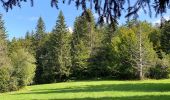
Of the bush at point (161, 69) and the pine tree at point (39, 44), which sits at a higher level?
the pine tree at point (39, 44)

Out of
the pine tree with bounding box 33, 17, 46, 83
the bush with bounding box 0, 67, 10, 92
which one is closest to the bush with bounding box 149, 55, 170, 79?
the bush with bounding box 0, 67, 10, 92

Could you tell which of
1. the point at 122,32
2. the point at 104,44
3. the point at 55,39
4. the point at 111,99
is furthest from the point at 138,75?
the point at 111,99

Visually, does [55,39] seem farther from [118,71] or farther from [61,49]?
[118,71]

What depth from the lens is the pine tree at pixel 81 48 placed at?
7906 centimetres

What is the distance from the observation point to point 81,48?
267ft

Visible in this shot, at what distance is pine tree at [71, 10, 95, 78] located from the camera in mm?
79062

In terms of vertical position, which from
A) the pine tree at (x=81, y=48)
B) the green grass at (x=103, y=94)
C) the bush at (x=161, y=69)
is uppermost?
the pine tree at (x=81, y=48)

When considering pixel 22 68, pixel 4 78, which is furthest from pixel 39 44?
pixel 4 78

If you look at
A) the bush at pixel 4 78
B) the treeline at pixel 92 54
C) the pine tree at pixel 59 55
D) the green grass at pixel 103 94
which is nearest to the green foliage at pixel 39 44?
the treeline at pixel 92 54

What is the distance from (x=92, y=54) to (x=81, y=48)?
101 inches

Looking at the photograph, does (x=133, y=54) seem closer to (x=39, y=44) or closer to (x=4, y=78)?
(x=4, y=78)

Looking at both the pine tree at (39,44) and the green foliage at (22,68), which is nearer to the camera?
the green foliage at (22,68)

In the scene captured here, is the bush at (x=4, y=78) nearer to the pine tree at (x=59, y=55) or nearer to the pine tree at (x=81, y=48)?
the pine tree at (x=59, y=55)

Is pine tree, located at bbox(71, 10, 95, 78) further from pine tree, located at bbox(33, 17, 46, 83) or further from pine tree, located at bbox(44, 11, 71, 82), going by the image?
pine tree, located at bbox(33, 17, 46, 83)
